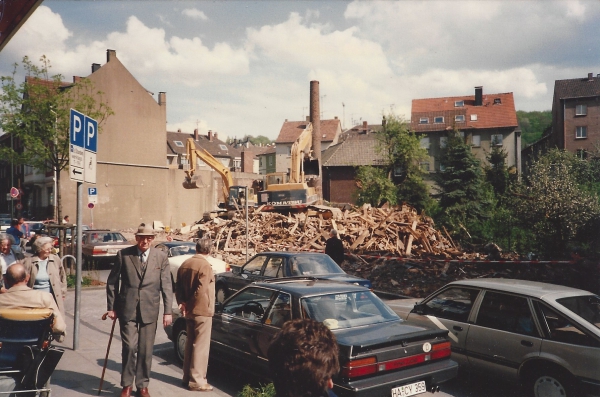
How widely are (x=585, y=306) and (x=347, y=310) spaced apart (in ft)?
9.53

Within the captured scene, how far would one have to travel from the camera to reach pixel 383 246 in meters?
21.6

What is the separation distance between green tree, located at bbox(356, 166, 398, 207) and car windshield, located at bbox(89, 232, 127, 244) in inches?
1190

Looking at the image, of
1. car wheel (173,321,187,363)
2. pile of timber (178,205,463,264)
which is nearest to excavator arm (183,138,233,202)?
pile of timber (178,205,463,264)

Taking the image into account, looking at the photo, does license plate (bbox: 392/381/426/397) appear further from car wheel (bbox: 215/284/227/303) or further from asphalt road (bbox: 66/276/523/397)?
car wheel (bbox: 215/284/227/303)

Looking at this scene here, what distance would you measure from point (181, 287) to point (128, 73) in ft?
138

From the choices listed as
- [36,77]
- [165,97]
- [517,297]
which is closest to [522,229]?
[517,297]

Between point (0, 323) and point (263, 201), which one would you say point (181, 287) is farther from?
point (263, 201)

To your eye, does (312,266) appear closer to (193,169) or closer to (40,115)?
(40,115)

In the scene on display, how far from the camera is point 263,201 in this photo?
2984 cm

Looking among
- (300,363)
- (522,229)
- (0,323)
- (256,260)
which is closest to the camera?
(300,363)

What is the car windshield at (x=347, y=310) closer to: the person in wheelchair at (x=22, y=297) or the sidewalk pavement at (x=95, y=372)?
the sidewalk pavement at (x=95, y=372)

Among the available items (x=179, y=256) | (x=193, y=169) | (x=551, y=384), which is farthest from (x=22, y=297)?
(x=193, y=169)

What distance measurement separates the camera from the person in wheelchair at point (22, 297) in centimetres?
474

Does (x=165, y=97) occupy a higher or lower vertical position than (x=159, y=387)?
higher
